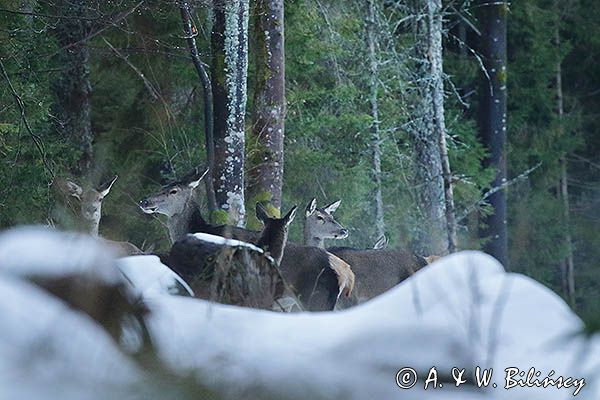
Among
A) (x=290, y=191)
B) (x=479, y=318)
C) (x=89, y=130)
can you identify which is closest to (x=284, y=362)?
(x=479, y=318)

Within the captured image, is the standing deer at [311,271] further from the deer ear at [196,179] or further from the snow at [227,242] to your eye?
the snow at [227,242]

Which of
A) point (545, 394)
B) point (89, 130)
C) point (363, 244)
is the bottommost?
point (363, 244)

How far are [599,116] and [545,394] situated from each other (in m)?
36.2

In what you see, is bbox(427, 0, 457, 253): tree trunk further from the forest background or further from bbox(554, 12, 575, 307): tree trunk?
bbox(554, 12, 575, 307): tree trunk

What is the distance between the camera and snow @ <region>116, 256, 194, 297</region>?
5.33 meters

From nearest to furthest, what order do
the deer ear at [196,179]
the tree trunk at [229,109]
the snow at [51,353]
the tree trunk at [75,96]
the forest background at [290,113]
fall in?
1. the snow at [51,353]
2. the forest background at [290,113]
3. the tree trunk at [229,109]
4. the deer ear at [196,179]
5. the tree trunk at [75,96]

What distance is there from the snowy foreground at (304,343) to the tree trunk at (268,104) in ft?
43.6

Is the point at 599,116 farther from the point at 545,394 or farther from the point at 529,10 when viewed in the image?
the point at 545,394

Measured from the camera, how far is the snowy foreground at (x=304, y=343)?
357cm

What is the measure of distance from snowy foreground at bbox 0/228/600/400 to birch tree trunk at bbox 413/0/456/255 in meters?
19.8

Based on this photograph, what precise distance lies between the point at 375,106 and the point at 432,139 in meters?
1.35

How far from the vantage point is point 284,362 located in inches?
150

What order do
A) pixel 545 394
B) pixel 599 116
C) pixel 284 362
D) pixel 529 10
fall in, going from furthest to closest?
pixel 599 116 < pixel 529 10 < pixel 545 394 < pixel 284 362

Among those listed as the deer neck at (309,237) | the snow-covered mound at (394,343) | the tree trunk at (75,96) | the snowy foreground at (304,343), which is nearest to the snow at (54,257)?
the snowy foreground at (304,343)
